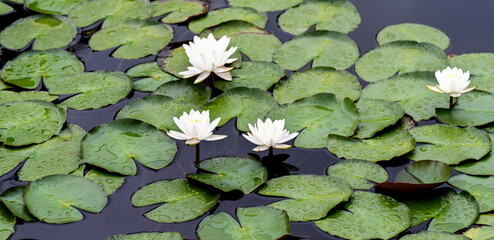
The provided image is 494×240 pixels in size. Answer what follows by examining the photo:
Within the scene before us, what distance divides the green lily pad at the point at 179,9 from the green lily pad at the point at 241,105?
43.2 inches

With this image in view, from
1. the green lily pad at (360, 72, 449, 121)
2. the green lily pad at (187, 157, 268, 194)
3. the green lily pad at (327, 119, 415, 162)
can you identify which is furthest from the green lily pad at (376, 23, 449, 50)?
the green lily pad at (187, 157, 268, 194)

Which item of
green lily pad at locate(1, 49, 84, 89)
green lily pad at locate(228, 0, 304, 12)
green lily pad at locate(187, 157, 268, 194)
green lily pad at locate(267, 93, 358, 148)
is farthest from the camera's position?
green lily pad at locate(228, 0, 304, 12)

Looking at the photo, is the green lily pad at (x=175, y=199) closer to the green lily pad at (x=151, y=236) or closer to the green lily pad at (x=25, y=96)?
the green lily pad at (x=151, y=236)

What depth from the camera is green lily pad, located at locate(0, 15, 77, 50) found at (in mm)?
4438

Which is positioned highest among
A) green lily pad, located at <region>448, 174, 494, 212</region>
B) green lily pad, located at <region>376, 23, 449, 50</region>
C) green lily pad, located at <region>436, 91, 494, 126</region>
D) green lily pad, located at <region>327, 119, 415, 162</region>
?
green lily pad, located at <region>376, 23, 449, 50</region>

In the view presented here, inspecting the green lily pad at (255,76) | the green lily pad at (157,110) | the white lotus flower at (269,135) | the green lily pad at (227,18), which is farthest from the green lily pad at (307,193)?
the green lily pad at (227,18)

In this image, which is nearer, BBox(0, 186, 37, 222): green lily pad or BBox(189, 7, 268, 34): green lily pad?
BBox(0, 186, 37, 222): green lily pad

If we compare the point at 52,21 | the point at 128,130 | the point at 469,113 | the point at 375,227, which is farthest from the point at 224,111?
the point at 52,21

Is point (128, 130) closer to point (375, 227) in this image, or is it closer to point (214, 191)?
point (214, 191)

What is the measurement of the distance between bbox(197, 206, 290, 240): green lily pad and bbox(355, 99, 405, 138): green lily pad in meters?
0.81

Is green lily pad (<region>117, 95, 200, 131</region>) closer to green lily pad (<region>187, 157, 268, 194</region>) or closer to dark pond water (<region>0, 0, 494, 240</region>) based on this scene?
dark pond water (<region>0, 0, 494, 240</region>)

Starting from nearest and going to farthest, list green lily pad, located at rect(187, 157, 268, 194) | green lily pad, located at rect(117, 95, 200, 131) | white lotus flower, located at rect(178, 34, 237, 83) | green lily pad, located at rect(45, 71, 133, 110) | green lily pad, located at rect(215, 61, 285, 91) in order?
green lily pad, located at rect(187, 157, 268, 194) < green lily pad, located at rect(117, 95, 200, 131) < white lotus flower, located at rect(178, 34, 237, 83) < green lily pad, located at rect(45, 71, 133, 110) < green lily pad, located at rect(215, 61, 285, 91)

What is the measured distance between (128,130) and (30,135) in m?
0.57

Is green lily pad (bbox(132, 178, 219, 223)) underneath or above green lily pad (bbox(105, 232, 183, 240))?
Result: above
